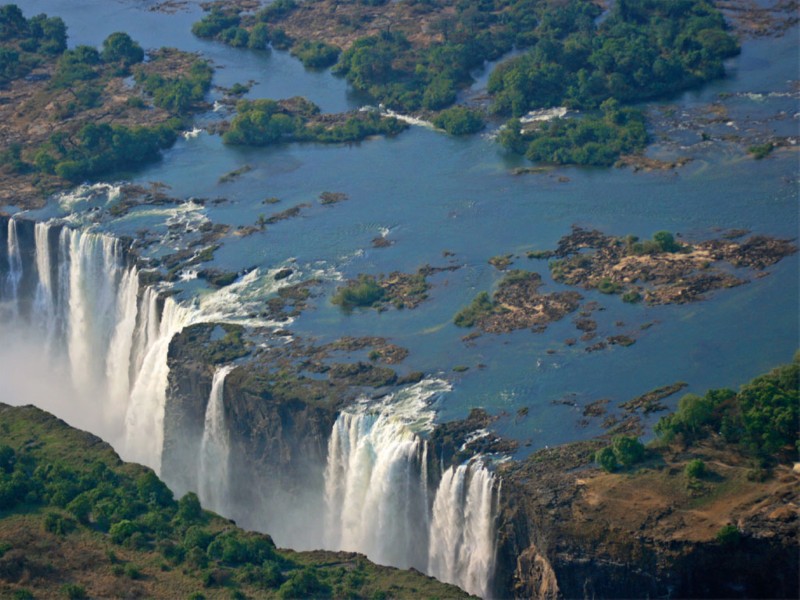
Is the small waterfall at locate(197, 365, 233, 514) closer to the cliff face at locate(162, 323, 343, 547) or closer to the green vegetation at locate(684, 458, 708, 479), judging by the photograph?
the cliff face at locate(162, 323, 343, 547)

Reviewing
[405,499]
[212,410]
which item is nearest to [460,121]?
[212,410]

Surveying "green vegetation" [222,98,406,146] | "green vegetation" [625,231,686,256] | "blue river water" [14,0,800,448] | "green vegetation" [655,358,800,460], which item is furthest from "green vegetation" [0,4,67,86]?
"green vegetation" [655,358,800,460]

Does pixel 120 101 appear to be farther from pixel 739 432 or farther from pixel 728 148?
pixel 739 432

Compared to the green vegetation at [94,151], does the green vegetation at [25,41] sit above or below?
above

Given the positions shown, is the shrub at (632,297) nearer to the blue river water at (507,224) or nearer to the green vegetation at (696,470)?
the blue river water at (507,224)

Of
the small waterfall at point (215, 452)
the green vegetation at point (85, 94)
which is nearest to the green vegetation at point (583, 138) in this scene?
the green vegetation at point (85, 94)

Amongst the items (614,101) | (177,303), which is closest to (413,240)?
(177,303)

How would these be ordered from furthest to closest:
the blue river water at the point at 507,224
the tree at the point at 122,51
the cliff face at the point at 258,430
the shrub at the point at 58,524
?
the tree at the point at 122,51 → the cliff face at the point at 258,430 → the blue river water at the point at 507,224 → the shrub at the point at 58,524
